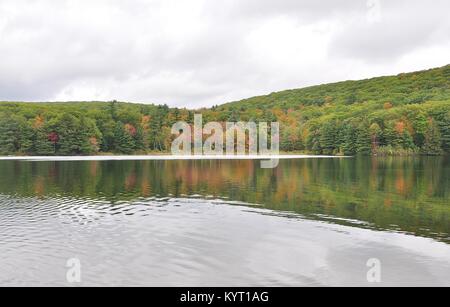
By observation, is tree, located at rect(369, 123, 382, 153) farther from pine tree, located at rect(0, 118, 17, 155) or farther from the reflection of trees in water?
pine tree, located at rect(0, 118, 17, 155)

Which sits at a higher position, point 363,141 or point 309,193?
point 363,141

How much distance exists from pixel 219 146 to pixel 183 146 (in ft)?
51.5

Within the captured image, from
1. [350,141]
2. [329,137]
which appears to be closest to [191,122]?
[329,137]

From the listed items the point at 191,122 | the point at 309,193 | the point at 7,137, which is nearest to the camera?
the point at 309,193

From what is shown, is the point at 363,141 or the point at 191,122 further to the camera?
the point at 191,122

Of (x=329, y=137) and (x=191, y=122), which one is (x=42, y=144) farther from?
(x=329, y=137)

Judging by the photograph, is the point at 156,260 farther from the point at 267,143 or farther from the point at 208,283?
the point at 267,143

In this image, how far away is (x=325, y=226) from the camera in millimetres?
24078

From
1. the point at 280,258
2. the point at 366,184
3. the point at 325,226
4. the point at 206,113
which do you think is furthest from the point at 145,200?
the point at 206,113

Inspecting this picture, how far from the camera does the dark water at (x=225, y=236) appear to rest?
617 inches

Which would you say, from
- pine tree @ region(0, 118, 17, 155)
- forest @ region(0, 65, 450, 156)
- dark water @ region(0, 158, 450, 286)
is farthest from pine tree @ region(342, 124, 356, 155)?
pine tree @ region(0, 118, 17, 155)

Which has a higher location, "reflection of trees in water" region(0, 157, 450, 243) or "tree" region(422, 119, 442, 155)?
"tree" region(422, 119, 442, 155)

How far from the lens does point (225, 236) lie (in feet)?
72.0

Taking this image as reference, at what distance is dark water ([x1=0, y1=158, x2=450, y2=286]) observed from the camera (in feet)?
51.4
